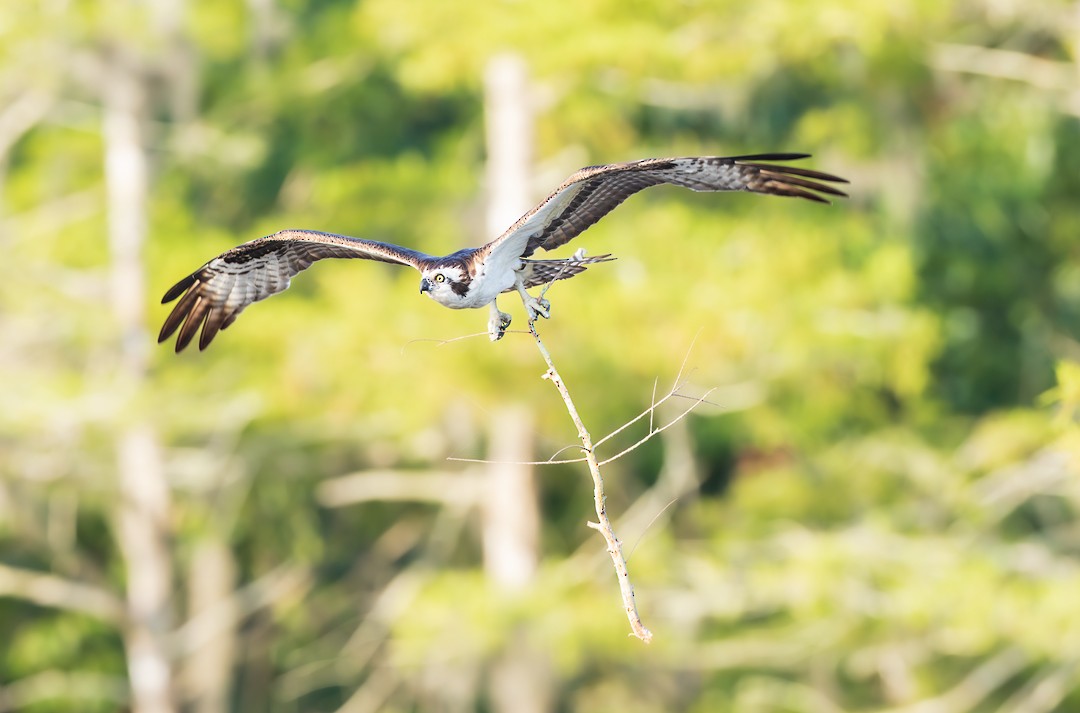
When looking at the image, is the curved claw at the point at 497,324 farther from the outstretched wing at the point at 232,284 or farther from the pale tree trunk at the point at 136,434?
the pale tree trunk at the point at 136,434

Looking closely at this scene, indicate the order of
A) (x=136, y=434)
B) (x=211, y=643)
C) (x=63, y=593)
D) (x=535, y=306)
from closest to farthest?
(x=535, y=306)
(x=136, y=434)
(x=63, y=593)
(x=211, y=643)

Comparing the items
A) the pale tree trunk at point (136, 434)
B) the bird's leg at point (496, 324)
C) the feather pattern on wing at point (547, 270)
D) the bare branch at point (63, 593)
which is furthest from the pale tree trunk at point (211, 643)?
the bird's leg at point (496, 324)

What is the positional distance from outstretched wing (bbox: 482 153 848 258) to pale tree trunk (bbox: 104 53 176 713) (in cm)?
969

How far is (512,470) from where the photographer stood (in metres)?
16.7

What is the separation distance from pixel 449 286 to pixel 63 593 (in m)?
13.6

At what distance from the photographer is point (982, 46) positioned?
1709 cm

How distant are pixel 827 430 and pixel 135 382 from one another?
6521mm

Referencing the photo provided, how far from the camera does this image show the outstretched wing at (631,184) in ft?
18.7

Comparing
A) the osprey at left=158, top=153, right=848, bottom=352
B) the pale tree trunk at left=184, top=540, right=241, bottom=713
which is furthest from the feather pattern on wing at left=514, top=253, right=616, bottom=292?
the pale tree trunk at left=184, top=540, right=241, bottom=713

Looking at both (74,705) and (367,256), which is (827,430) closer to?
(74,705)

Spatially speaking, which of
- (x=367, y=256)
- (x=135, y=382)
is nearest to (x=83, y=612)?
(x=135, y=382)

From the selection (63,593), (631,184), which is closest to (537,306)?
(631,184)

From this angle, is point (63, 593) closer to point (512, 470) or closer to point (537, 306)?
point (512, 470)

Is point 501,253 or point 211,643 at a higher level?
point 211,643
